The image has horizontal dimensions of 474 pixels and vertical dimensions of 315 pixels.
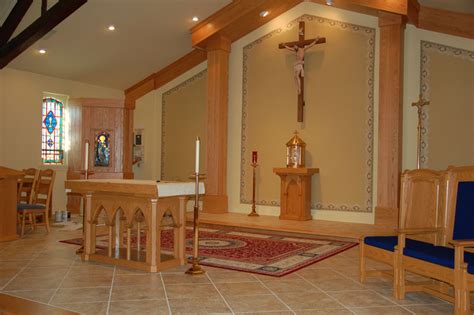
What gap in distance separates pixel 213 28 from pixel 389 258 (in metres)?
5.87

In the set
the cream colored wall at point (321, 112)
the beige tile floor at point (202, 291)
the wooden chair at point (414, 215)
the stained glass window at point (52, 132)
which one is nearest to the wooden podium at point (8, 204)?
the beige tile floor at point (202, 291)

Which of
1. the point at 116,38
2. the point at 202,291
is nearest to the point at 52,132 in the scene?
the point at 116,38

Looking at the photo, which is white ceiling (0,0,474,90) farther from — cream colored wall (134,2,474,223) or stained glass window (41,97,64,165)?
stained glass window (41,97,64,165)

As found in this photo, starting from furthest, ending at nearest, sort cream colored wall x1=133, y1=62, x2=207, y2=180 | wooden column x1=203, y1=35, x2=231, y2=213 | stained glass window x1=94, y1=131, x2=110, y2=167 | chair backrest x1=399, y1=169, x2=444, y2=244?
cream colored wall x1=133, y1=62, x2=207, y2=180, stained glass window x1=94, y1=131, x2=110, y2=167, wooden column x1=203, y1=35, x2=231, y2=213, chair backrest x1=399, y1=169, x2=444, y2=244

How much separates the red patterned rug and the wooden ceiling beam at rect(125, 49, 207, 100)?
4.07 metres

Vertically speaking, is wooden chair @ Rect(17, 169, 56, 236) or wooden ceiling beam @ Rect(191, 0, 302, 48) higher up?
wooden ceiling beam @ Rect(191, 0, 302, 48)

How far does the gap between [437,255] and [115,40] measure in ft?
22.6

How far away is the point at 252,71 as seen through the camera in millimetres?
9000

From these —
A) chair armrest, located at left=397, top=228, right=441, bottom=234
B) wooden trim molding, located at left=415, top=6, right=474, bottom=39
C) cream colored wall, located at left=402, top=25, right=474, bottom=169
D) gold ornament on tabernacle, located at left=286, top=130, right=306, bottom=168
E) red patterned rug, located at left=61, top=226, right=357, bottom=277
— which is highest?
wooden trim molding, located at left=415, top=6, right=474, bottom=39

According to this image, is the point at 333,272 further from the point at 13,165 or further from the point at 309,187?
the point at 13,165

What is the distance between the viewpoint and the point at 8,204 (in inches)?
237

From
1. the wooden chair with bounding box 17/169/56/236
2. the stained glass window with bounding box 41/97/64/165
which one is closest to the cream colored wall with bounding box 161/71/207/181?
the stained glass window with bounding box 41/97/64/165

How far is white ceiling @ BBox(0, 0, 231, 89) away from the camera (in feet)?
24.7

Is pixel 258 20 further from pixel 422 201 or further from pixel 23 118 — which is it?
pixel 422 201
